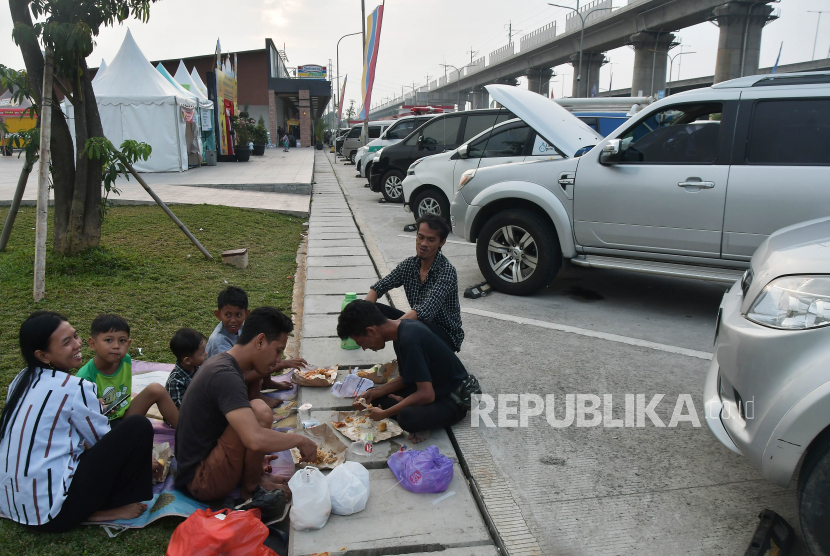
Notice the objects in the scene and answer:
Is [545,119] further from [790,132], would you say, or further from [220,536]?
[220,536]

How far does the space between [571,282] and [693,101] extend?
2381 millimetres

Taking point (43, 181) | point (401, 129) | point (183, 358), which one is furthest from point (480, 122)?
point (183, 358)

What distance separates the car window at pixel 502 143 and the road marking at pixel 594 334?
402 centimetres

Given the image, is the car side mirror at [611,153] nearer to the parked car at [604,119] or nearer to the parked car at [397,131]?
the parked car at [604,119]

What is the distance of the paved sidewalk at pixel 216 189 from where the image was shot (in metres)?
11.8

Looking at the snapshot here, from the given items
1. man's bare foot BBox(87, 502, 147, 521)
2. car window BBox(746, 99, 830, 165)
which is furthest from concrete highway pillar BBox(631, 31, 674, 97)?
man's bare foot BBox(87, 502, 147, 521)

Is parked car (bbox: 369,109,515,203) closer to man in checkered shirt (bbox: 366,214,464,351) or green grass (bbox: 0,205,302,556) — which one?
green grass (bbox: 0,205,302,556)

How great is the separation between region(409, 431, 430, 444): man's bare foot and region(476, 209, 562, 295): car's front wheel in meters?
3.03

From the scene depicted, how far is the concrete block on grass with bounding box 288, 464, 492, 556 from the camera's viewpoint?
2.41m

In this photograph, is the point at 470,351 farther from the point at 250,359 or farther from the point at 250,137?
the point at 250,137

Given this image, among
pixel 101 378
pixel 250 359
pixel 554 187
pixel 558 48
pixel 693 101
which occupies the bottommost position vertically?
pixel 101 378

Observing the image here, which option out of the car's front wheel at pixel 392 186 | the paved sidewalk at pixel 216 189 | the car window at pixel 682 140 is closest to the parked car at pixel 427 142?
the car's front wheel at pixel 392 186

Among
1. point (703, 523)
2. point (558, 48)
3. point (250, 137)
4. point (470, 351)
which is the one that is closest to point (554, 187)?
point (470, 351)

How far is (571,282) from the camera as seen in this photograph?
679 cm
